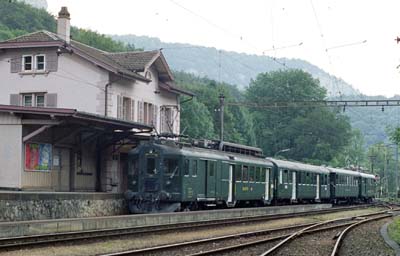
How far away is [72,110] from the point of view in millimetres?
23734

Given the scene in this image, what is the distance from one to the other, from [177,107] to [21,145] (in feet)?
57.5

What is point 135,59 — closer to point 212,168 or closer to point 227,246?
point 212,168

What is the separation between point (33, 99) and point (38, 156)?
896cm

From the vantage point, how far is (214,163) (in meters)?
27.8

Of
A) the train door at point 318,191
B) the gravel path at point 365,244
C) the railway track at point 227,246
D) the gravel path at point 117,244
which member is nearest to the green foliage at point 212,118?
the train door at point 318,191

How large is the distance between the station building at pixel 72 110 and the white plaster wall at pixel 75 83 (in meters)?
0.05

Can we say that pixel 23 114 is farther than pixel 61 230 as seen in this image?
Yes

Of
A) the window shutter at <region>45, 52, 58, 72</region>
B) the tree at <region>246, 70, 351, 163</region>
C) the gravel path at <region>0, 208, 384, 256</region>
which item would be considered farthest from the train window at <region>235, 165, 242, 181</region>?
the tree at <region>246, 70, 351, 163</region>

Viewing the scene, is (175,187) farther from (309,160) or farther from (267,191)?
(309,160)

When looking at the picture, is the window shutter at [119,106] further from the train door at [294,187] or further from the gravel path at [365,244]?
the gravel path at [365,244]

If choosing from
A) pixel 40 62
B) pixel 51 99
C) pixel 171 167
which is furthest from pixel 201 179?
pixel 40 62

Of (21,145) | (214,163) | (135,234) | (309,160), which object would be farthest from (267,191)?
(309,160)

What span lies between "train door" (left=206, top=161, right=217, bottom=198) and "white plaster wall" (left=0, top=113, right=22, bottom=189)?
22.9 ft

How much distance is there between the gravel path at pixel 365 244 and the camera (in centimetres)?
1534
